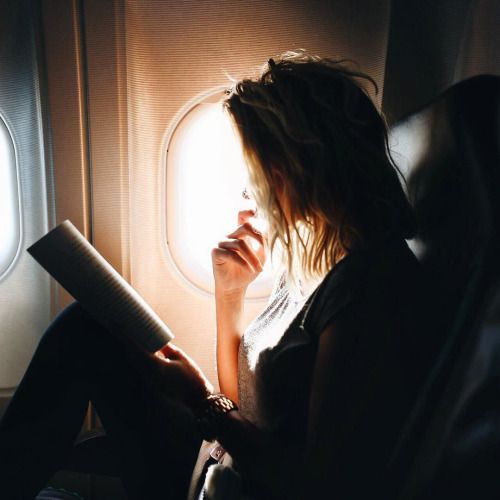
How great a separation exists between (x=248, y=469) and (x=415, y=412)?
0.93ft

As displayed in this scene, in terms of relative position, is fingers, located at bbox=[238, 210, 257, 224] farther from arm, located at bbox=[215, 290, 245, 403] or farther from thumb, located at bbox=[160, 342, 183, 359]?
thumb, located at bbox=[160, 342, 183, 359]

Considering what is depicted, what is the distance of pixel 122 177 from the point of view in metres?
0.90

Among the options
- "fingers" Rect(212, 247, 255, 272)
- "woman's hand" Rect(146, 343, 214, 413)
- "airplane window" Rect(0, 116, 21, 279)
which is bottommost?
"woman's hand" Rect(146, 343, 214, 413)

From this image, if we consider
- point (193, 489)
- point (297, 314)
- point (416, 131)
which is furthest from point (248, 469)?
point (416, 131)

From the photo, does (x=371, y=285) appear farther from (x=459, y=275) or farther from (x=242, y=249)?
(x=242, y=249)

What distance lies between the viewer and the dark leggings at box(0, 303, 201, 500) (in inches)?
29.3

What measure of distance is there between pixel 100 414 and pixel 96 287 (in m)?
0.26

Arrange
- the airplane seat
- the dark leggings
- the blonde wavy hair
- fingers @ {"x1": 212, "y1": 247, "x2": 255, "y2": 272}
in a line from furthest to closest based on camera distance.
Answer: fingers @ {"x1": 212, "y1": 247, "x2": 255, "y2": 272}
the dark leggings
the blonde wavy hair
the airplane seat

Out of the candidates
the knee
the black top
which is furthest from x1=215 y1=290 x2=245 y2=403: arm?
the black top

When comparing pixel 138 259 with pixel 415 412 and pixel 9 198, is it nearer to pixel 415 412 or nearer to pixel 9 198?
pixel 9 198

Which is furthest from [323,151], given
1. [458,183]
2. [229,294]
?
[229,294]

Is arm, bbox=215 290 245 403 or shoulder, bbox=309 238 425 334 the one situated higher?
shoulder, bbox=309 238 425 334

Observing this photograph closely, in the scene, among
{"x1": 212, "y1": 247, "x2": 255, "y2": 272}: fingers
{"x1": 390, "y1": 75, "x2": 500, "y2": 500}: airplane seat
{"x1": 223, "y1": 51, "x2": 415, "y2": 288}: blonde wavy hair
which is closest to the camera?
{"x1": 390, "y1": 75, "x2": 500, "y2": 500}: airplane seat

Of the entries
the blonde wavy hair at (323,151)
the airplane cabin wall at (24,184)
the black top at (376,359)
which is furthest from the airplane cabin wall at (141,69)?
the black top at (376,359)
